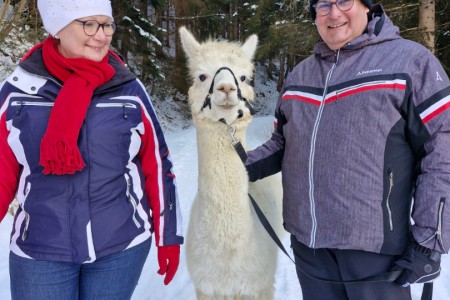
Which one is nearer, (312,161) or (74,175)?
(74,175)

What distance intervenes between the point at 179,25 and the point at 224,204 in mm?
14631

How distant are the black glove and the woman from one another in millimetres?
1063

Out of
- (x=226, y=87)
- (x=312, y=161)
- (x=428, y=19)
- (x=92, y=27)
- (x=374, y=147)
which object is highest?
(x=92, y=27)

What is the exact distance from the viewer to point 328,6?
160 centimetres

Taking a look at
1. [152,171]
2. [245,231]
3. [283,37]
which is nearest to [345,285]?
[245,231]

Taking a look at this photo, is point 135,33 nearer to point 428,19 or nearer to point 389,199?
point 428,19

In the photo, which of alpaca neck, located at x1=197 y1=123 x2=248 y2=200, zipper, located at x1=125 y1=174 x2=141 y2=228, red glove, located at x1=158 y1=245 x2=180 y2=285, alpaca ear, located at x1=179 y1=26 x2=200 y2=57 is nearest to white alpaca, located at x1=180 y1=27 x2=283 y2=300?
alpaca neck, located at x1=197 y1=123 x2=248 y2=200

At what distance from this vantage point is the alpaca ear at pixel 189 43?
247cm

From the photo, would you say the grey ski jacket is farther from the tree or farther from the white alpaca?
the tree

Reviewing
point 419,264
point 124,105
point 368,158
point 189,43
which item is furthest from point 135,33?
point 419,264

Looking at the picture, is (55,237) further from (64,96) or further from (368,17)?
(368,17)

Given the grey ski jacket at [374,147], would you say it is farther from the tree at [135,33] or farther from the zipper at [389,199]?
the tree at [135,33]

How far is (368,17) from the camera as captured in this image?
5.42ft

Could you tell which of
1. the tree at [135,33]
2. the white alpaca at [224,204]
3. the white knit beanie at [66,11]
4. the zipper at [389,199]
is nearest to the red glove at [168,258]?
the white alpaca at [224,204]
